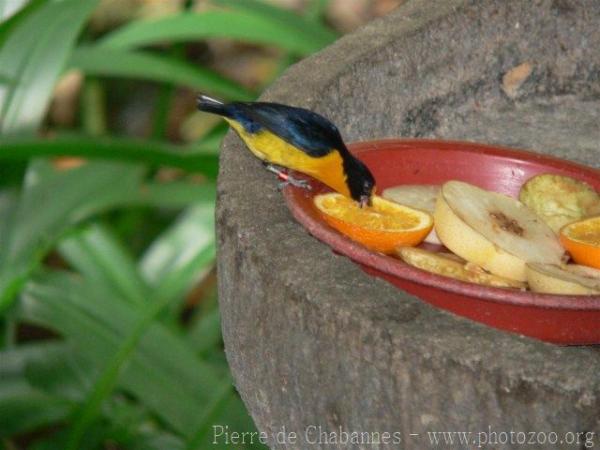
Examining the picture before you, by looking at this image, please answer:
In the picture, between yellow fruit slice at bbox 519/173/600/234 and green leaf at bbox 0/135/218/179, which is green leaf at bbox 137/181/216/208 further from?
yellow fruit slice at bbox 519/173/600/234

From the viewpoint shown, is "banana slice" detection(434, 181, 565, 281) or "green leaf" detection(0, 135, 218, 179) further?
"green leaf" detection(0, 135, 218, 179)

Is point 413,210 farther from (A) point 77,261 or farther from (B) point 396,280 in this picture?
(A) point 77,261

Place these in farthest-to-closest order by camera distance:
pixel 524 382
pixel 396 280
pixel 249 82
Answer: pixel 249 82 < pixel 396 280 < pixel 524 382

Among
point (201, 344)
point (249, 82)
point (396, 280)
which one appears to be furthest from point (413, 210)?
point (249, 82)

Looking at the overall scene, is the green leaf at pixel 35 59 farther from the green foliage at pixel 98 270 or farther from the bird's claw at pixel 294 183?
the bird's claw at pixel 294 183

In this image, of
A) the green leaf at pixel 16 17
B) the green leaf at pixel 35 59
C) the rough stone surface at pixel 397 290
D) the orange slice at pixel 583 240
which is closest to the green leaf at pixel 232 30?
the green leaf at pixel 35 59

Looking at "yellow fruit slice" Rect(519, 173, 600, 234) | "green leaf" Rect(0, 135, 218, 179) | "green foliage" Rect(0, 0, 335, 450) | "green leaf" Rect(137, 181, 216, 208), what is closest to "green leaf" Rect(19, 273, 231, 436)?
"green foliage" Rect(0, 0, 335, 450)
